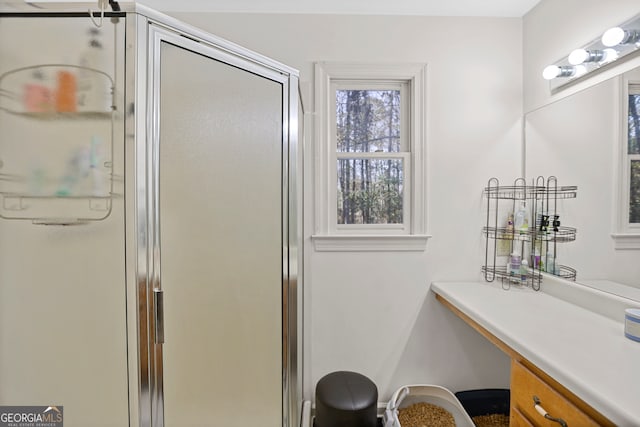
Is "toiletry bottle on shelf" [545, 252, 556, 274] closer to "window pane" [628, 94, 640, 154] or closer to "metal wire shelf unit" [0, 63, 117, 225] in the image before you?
"window pane" [628, 94, 640, 154]

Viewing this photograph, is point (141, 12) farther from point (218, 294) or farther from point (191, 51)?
point (218, 294)

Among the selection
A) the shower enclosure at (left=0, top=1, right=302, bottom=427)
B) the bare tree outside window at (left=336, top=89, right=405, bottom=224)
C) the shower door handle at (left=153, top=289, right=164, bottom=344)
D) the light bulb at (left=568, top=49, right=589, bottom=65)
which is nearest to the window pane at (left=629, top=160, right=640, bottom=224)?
the light bulb at (left=568, top=49, right=589, bottom=65)

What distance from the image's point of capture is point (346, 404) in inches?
54.4

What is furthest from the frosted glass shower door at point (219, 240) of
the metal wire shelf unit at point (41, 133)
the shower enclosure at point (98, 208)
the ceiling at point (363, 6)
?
the ceiling at point (363, 6)

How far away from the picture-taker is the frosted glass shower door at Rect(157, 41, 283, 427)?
2.97 ft

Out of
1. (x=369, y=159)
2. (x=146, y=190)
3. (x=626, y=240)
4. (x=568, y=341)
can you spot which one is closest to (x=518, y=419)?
(x=568, y=341)

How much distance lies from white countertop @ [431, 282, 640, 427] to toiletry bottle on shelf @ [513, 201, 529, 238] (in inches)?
12.5

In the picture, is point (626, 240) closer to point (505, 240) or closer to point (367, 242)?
point (505, 240)

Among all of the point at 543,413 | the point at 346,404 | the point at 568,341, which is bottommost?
the point at 346,404

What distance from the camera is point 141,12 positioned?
82 centimetres

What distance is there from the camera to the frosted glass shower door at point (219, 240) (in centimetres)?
90

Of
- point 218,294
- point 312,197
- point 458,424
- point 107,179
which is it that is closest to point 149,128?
point 107,179

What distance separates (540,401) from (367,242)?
3.27 ft

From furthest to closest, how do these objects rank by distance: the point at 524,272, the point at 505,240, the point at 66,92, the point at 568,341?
the point at 505,240
the point at 524,272
the point at 568,341
the point at 66,92
